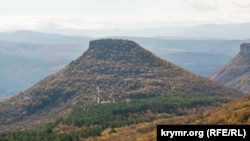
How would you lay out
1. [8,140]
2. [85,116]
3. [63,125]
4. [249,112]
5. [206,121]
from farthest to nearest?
[85,116]
[63,125]
[8,140]
[206,121]
[249,112]

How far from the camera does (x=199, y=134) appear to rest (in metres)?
42.1

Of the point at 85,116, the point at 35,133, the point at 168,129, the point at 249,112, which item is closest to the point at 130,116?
the point at 85,116

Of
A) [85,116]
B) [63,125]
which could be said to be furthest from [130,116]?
[63,125]

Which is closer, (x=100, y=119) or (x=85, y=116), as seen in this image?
(x=100, y=119)

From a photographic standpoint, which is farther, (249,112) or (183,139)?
(249,112)

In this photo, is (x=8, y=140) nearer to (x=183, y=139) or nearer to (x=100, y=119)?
(x=100, y=119)

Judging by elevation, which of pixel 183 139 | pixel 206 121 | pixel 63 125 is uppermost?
pixel 183 139

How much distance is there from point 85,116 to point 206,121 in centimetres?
9427

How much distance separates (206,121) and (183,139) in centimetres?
6475

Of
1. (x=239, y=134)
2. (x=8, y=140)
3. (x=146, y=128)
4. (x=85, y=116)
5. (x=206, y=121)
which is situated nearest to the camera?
(x=239, y=134)

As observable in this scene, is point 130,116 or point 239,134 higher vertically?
point 239,134

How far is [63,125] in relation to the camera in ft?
575

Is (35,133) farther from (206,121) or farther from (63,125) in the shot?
(206,121)

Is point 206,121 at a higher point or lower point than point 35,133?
higher
